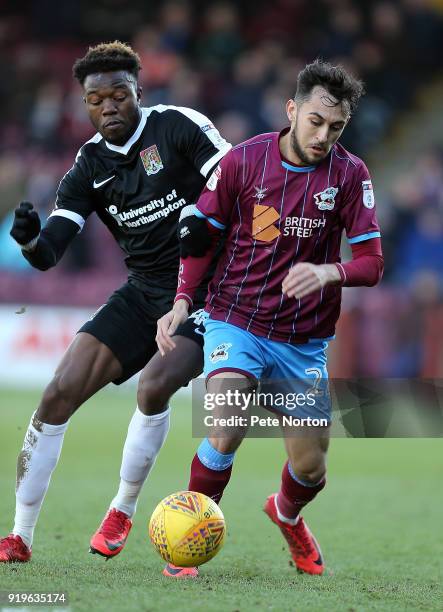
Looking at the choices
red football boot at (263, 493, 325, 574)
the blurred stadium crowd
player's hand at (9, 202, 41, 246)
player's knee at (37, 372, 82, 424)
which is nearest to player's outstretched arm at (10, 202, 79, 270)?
player's hand at (9, 202, 41, 246)

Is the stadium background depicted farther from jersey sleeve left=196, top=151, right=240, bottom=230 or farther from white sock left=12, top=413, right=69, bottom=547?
jersey sleeve left=196, top=151, right=240, bottom=230

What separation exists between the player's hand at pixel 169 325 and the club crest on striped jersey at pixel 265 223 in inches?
19.4

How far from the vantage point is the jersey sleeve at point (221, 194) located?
5258mm

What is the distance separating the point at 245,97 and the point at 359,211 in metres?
10.5

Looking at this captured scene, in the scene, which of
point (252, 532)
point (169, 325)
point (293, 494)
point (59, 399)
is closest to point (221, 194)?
point (169, 325)

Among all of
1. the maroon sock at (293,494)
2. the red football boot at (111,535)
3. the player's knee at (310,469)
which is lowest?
the red football boot at (111,535)

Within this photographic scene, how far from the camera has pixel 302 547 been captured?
5574mm

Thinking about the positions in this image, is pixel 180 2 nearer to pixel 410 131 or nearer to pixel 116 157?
pixel 410 131

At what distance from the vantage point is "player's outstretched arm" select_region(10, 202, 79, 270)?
5.36 metres

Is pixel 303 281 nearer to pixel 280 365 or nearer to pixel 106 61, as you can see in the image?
pixel 280 365

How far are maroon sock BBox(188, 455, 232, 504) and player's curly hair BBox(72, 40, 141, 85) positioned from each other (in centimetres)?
202

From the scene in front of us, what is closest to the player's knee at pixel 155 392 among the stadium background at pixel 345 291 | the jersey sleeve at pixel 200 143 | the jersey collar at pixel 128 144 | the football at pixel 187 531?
the football at pixel 187 531

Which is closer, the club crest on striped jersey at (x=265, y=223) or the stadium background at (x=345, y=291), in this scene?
the club crest on striped jersey at (x=265, y=223)

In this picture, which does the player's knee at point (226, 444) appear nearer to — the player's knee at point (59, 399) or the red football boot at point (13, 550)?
the player's knee at point (59, 399)
